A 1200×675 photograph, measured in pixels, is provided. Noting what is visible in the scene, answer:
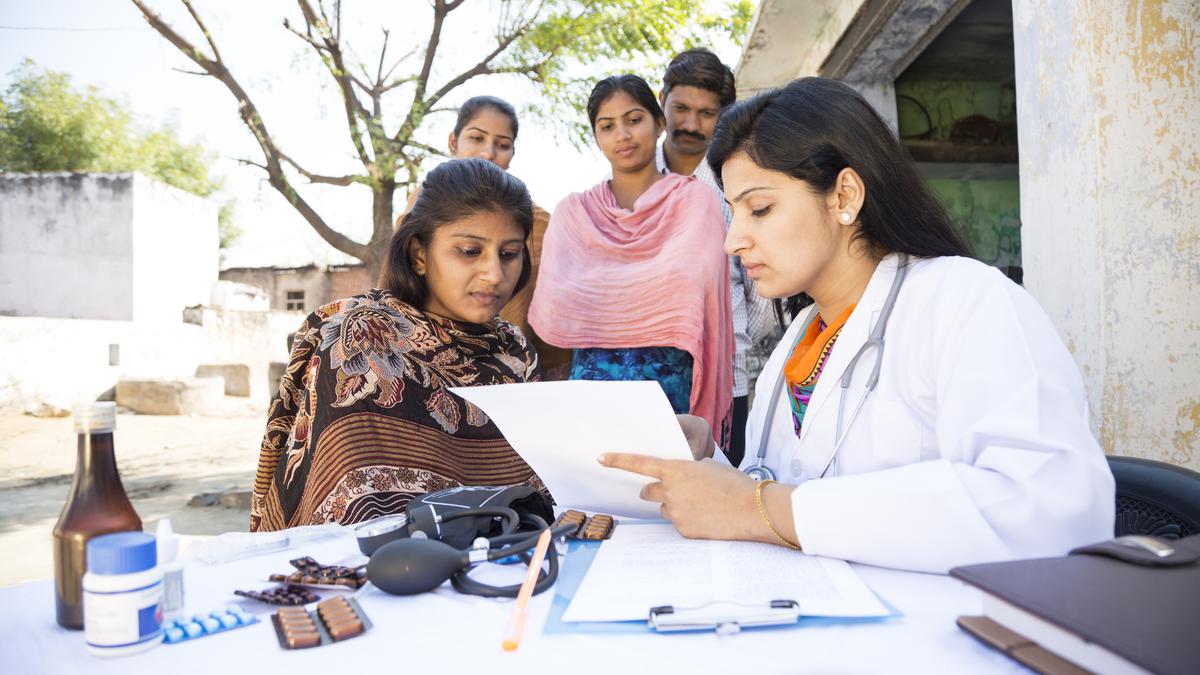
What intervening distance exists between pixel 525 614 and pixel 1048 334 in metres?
0.91

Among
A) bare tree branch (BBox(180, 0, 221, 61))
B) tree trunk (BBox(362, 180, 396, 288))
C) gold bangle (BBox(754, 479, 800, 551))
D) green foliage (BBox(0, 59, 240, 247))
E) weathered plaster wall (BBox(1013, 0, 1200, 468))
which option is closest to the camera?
gold bangle (BBox(754, 479, 800, 551))

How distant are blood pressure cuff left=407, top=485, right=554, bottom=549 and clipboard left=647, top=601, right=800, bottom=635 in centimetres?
44

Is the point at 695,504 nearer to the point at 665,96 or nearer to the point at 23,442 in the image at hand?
the point at 665,96

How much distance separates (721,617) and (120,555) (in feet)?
2.16

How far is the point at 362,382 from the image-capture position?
1.96 meters

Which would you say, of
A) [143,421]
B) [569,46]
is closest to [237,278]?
[143,421]

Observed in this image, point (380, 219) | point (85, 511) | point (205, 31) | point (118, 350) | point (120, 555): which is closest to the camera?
point (120, 555)

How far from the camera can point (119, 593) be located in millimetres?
838

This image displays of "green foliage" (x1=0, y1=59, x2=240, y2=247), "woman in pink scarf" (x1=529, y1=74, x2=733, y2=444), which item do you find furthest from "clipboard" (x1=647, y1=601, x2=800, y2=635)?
"green foliage" (x1=0, y1=59, x2=240, y2=247)

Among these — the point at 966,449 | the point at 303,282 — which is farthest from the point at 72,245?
the point at 966,449

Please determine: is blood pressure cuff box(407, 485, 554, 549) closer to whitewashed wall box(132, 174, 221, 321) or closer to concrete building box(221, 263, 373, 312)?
whitewashed wall box(132, 174, 221, 321)

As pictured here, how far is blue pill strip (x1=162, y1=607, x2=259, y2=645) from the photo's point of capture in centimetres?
90

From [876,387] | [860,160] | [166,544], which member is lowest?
[166,544]

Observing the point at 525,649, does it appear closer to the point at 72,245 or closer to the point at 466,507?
the point at 466,507
